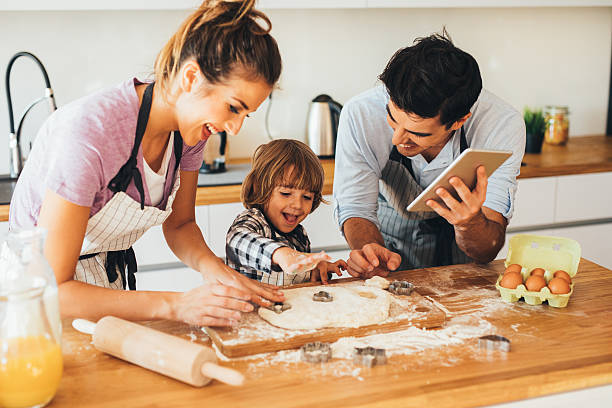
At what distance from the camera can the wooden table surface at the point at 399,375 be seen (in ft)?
3.24

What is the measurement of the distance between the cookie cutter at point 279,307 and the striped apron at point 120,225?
1.07ft

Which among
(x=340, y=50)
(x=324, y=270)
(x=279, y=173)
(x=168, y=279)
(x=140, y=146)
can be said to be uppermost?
(x=340, y=50)

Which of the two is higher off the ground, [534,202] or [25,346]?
[25,346]

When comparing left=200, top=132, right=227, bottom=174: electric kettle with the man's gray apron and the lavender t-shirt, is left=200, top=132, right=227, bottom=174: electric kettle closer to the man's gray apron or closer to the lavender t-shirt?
the man's gray apron

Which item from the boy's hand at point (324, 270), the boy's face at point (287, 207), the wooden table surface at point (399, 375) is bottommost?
the boy's hand at point (324, 270)

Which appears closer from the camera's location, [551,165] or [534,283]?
[534,283]

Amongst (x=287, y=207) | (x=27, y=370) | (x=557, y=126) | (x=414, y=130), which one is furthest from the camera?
(x=557, y=126)

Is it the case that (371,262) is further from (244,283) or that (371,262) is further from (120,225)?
(120,225)

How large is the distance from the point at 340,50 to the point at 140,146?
1.88 metres

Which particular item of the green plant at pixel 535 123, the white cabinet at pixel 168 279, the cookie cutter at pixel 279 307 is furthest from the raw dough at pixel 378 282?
the green plant at pixel 535 123

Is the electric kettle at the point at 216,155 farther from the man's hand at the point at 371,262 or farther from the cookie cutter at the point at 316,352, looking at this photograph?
the cookie cutter at the point at 316,352

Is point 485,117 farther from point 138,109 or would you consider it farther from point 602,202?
point 602,202

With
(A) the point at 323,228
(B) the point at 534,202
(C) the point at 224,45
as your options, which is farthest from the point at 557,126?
(C) the point at 224,45

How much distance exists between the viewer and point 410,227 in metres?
1.99
